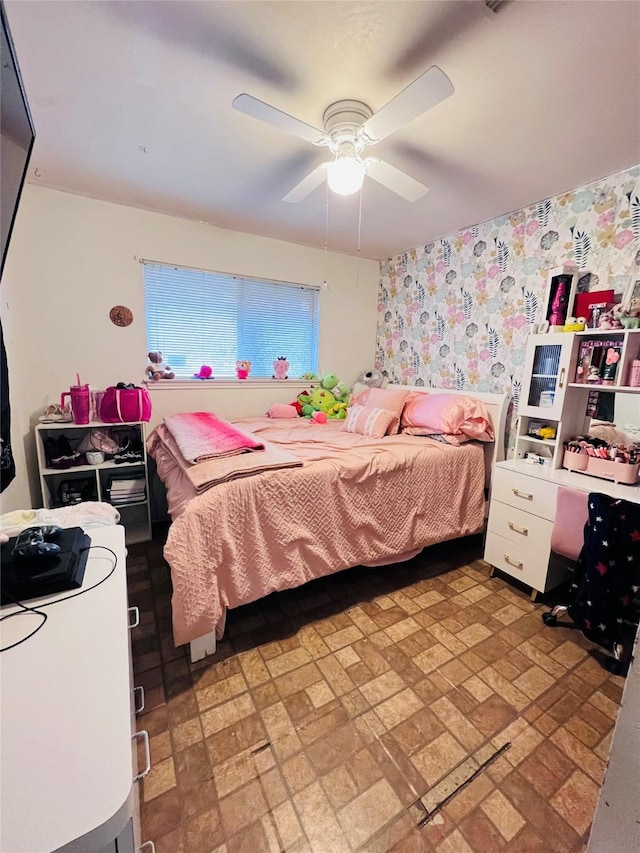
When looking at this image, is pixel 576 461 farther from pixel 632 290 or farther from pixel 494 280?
pixel 494 280

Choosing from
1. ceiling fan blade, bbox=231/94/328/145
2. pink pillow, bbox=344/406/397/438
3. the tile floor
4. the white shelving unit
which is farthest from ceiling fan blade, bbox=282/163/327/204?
the tile floor

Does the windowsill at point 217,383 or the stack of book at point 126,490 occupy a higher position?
the windowsill at point 217,383

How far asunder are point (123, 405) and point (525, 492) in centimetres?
263

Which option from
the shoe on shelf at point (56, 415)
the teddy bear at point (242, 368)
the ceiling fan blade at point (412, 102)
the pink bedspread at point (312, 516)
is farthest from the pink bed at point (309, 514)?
the ceiling fan blade at point (412, 102)

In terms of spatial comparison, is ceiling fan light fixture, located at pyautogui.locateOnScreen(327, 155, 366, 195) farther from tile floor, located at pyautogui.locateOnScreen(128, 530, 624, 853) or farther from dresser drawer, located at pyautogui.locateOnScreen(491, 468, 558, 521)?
tile floor, located at pyautogui.locateOnScreen(128, 530, 624, 853)

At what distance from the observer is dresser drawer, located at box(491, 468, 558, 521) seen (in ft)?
6.39

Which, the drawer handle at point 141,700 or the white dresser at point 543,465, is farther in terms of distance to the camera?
the white dresser at point 543,465

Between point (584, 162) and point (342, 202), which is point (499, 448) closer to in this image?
point (584, 162)

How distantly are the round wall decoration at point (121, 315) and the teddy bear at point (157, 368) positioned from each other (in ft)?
0.92

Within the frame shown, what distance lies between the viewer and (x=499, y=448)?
256 cm

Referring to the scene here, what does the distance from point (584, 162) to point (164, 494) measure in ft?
11.6

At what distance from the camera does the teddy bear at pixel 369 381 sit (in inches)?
149

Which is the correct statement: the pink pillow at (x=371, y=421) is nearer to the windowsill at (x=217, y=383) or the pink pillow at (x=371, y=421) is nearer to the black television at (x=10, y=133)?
the windowsill at (x=217, y=383)

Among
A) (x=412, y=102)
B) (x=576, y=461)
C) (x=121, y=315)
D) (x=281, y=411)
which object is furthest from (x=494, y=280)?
(x=121, y=315)
